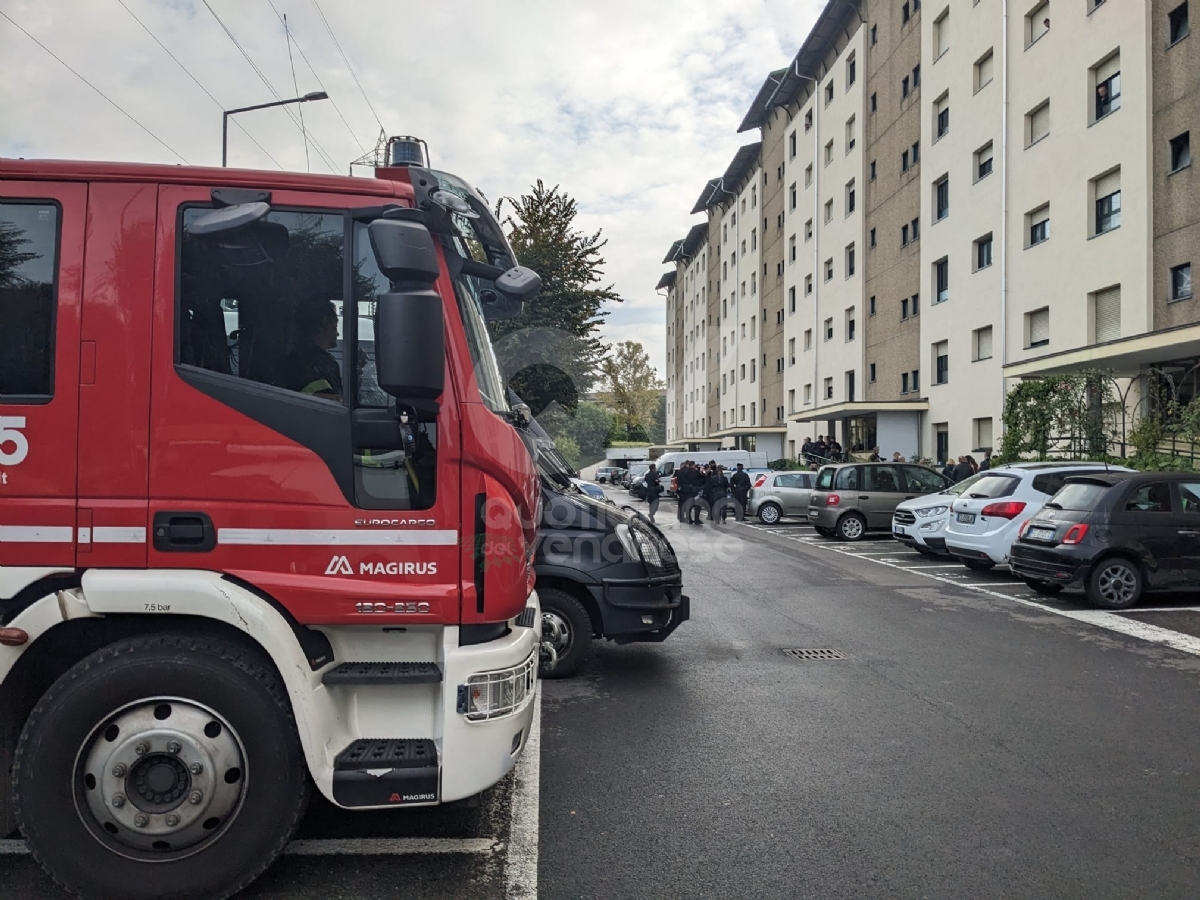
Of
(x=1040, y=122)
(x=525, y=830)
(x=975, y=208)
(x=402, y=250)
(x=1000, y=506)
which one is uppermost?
(x=1040, y=122)

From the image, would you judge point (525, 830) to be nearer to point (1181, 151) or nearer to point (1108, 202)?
point (1181, 151)

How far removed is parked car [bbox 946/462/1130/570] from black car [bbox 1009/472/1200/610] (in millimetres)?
1955

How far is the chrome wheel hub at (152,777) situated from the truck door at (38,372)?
669mm

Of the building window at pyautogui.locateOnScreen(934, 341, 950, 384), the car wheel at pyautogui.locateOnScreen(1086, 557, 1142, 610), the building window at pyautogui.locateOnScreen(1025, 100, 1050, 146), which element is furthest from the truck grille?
the building window at pyautogui.locateOnScreen(934, 341, 950, 384)

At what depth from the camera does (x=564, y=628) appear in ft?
21.9

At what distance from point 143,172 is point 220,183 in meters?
0.29

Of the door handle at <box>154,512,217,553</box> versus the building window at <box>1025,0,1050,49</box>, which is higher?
the building window at <box>1025,0,1050,49</box>

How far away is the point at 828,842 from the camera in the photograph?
3.89 meters

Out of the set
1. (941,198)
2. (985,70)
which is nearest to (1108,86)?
(985,70)

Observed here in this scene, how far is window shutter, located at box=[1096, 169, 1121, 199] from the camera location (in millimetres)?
19953

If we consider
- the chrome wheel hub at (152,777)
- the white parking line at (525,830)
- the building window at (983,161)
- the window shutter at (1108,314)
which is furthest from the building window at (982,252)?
the chrome wheel hub at (152,777)

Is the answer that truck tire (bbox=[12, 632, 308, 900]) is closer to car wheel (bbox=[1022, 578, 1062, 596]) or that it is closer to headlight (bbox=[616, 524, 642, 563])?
headlight (bbox=[616, 524, 642, 563])

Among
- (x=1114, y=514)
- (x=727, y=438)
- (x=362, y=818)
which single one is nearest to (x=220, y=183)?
(x=362, y=818)

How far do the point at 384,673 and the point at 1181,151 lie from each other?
67.3 ft
